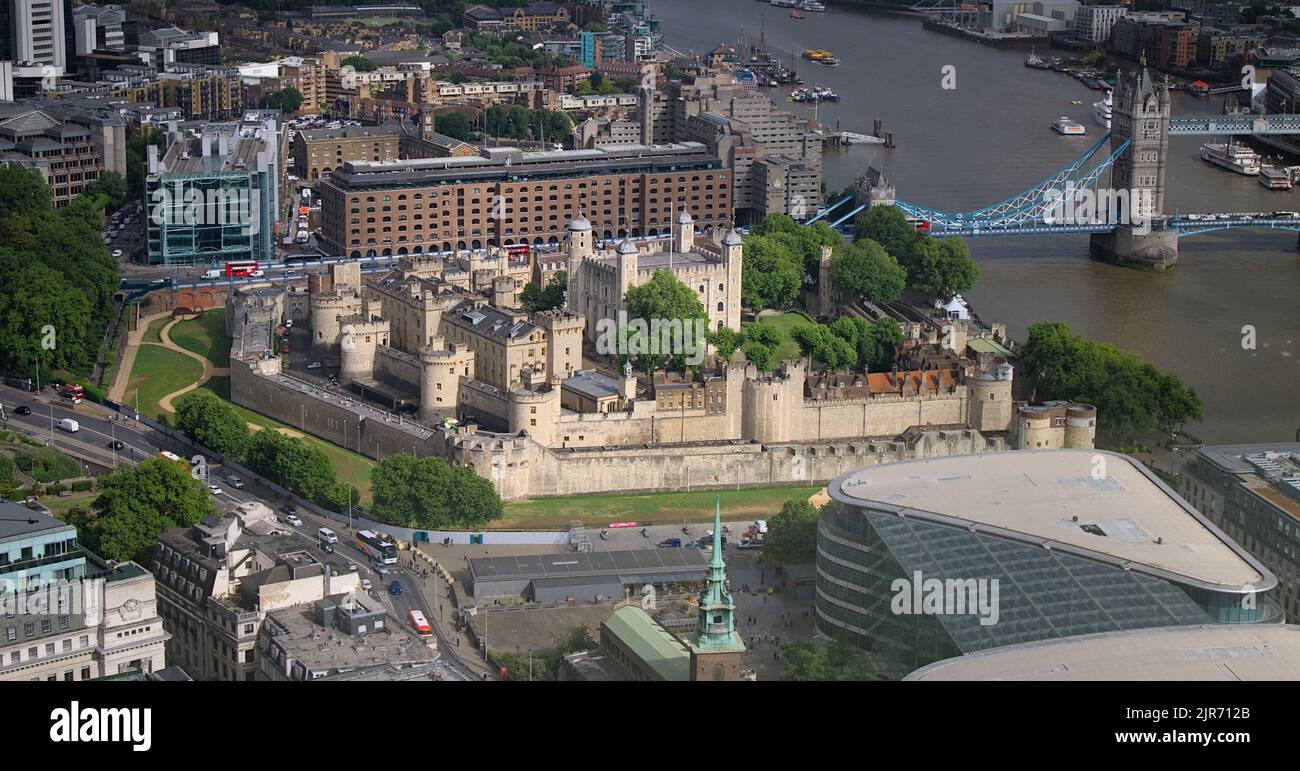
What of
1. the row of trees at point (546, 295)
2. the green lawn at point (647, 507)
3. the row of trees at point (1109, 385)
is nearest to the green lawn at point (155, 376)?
the row of trees at point (546, 295)

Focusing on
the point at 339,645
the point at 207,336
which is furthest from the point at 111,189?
the point at 339,645

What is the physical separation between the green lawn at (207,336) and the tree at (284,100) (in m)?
31.9

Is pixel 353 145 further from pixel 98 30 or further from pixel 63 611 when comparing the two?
pixel 63 611

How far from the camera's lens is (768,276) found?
56000 millimetres

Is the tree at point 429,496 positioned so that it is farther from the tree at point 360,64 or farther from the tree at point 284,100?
the tree at point 360,64

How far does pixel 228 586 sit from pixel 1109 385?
21566mm

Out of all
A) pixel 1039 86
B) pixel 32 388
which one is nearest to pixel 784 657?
pixel 32 388

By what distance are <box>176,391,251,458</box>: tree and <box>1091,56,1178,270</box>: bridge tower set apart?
108 feet

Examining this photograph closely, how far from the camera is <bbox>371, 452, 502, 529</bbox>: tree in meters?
38.8

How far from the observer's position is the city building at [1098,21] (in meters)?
114

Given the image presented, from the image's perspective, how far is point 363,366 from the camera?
48.1 m

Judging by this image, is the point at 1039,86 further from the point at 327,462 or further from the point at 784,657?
the point at 784,657
